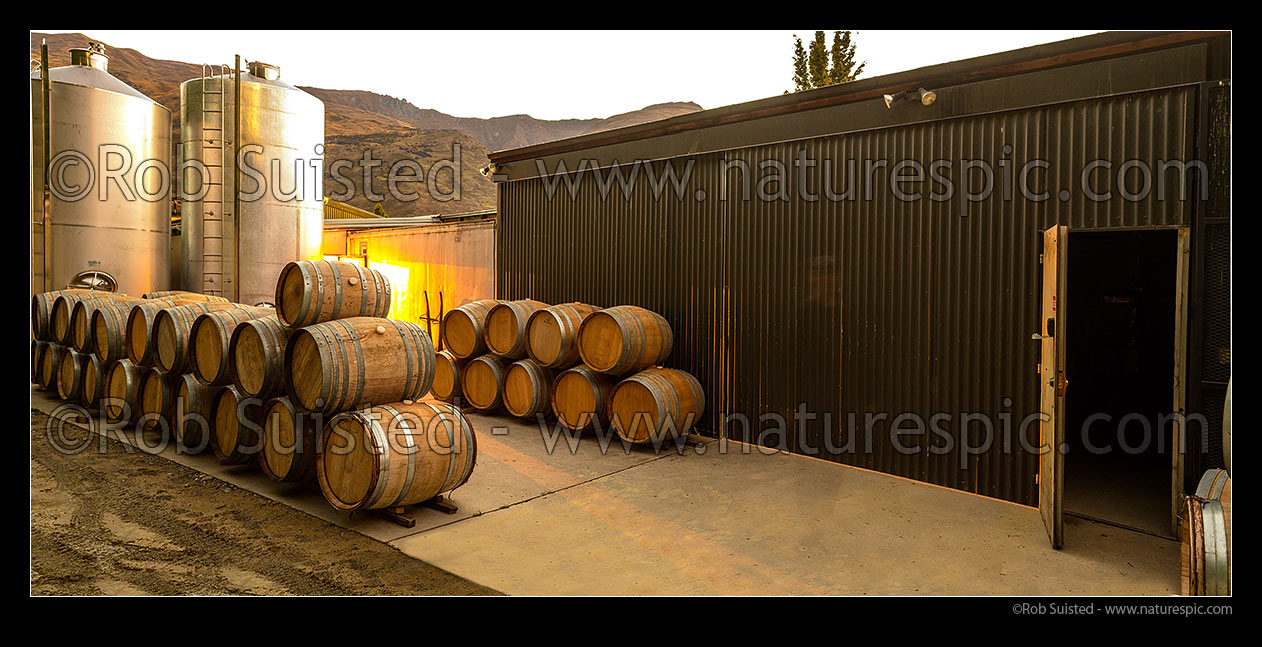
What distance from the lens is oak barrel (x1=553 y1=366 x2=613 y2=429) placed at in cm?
768

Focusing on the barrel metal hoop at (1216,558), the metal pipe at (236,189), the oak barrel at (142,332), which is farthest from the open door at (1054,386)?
the metal pipe at (236,189)

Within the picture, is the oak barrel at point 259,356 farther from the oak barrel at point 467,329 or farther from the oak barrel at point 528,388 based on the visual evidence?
the oak barrel at point 467,329

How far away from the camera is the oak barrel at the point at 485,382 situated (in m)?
8.74

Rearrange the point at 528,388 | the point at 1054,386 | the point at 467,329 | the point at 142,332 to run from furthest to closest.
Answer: the point at 467,329
the point at 528,388
the point at 142,332
the point at 1054,386

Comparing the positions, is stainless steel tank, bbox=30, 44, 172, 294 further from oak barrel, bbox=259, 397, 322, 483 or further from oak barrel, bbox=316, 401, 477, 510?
oak barrel, bbox=316, 401, 477, 510

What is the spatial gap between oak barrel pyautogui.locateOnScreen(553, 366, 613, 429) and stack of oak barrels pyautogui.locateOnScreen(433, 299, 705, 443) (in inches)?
0.5

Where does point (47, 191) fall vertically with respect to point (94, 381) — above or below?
above

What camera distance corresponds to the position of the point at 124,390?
7543 mm

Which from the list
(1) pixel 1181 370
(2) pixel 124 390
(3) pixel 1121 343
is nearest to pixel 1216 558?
(1) pixel 1181 370

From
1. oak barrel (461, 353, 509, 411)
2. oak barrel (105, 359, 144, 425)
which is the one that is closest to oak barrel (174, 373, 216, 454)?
oak barrel (105, 359, 144, 425)

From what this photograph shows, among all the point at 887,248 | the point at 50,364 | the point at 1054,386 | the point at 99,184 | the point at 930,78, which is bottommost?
the point at 50,364

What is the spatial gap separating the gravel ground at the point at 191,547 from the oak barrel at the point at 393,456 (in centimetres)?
32

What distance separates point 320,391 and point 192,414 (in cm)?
266

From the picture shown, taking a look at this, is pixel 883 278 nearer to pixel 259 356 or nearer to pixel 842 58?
pixel 259 356
